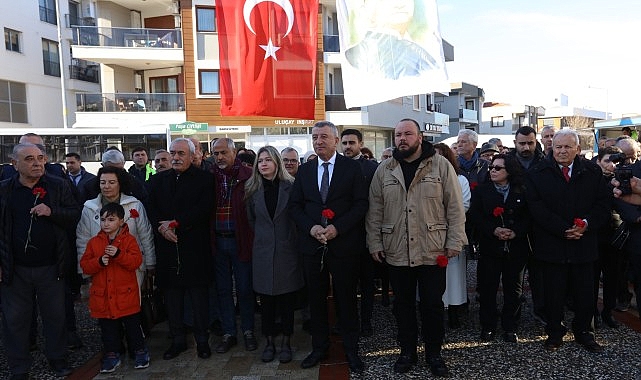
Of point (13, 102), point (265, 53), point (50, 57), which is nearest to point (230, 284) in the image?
point (265, 53)

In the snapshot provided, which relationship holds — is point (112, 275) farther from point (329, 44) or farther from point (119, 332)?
point (329, 44)

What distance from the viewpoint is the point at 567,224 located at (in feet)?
14.2

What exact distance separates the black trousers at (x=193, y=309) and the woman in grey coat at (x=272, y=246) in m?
0.59

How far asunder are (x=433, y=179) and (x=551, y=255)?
1.45 metres

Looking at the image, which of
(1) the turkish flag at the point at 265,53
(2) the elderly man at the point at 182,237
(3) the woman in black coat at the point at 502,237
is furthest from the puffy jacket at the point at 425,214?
(1) the turkish flag at the point at 265,53

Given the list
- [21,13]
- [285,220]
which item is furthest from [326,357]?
[21,13]

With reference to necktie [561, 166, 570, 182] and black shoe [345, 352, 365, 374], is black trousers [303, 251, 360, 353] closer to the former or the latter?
black shoe [345, 352, 365, 374]

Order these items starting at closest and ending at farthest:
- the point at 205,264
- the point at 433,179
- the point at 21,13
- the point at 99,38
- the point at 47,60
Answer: the point at 433,179, the point at 205,264, the point at 99,38, the point at 21,13, the point at 47,60

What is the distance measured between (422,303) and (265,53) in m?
3.30

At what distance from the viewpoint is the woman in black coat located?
15.2 feet

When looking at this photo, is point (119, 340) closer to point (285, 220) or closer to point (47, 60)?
point (285, 220)

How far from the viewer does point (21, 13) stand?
28.3 meters

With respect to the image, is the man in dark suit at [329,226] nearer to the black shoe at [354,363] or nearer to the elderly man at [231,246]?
the black shoe at [354,363]

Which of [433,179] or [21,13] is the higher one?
[21,13]
